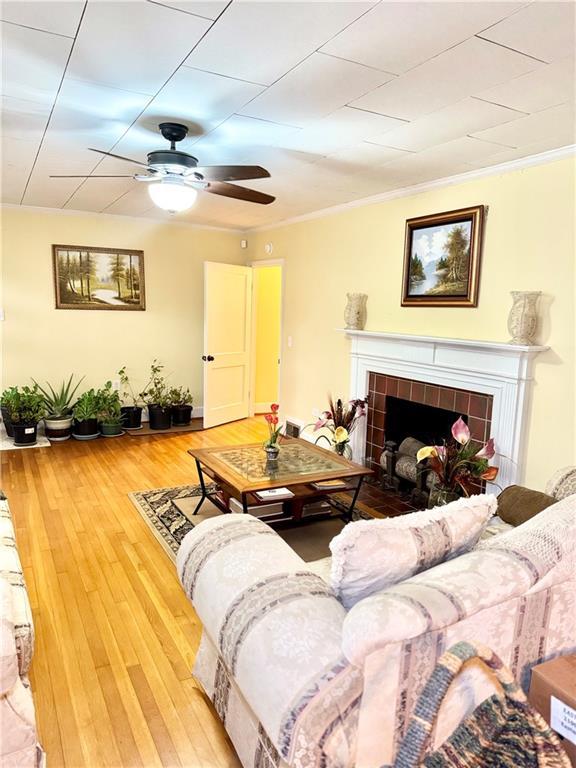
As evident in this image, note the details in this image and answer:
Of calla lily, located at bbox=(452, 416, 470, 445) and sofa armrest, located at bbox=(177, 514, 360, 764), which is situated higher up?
calla lily, located at bbox=(452, 416, 470, 445)

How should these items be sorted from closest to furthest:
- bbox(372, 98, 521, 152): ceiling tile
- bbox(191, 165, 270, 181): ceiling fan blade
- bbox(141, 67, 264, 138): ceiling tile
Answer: bbox(141, 67, 264, 138): ceiling tile
bbox(372, 98, 521, 152): ceiling tile
bbox(191, 165, 270, 181): ceiling fan blade

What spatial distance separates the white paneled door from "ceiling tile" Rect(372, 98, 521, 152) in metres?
3.50

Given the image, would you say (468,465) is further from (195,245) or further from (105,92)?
(195,245)

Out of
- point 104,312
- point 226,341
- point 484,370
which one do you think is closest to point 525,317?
point 484,370

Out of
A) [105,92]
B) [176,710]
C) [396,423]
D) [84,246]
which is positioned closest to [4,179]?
[84,246]

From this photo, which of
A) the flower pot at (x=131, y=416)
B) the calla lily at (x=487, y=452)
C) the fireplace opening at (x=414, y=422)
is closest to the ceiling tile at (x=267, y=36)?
the calla lily at (x=487, y=452)

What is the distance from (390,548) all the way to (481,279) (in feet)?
8.88

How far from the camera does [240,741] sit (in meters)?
1.70

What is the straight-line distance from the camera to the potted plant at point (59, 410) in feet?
18.4

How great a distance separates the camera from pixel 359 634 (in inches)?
48.4

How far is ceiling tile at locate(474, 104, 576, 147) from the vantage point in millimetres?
2553

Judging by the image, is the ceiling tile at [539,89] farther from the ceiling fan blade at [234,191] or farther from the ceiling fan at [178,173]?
the ceiling fan blade at [234,191]

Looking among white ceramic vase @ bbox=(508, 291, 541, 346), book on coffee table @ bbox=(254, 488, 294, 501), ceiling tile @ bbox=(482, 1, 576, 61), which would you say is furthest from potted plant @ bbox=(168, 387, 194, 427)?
ceiling tile @ bbox=(482, 1, 576, 61)

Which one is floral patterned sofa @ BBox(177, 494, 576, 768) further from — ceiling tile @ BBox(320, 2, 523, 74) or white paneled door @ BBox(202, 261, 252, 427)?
white paneled door @ BBox(202, 261, 252, 427)
